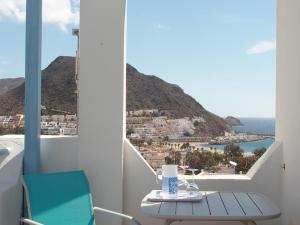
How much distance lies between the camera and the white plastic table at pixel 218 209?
2.59 m

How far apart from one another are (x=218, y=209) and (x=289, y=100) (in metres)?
1.27

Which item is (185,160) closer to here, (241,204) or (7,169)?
(241,204)

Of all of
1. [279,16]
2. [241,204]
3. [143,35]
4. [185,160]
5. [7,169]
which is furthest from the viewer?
[143,35]

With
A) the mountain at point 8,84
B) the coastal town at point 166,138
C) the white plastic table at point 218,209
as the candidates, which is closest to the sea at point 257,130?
the coastal town at point 166,138

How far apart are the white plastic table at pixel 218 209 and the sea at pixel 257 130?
1.04m

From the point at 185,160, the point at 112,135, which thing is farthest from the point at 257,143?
the point at 112,135

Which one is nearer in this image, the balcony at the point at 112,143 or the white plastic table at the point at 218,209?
the white plastic table at the point at 218,209

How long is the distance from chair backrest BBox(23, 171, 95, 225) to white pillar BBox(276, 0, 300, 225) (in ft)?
5.06

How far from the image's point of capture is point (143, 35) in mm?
6285

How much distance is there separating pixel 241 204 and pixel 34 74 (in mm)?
1922

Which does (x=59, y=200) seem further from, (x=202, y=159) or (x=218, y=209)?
(x=202, y=159)

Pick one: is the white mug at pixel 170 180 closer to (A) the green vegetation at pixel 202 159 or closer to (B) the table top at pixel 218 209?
(B) the table top at pixel 218 209

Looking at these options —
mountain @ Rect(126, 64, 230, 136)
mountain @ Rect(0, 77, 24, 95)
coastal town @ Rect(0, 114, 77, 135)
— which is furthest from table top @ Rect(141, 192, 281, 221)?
mountain @ Rect(0, 77, 24, 95)

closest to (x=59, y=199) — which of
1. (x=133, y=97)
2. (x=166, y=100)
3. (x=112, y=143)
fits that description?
(x=112, y=143)
